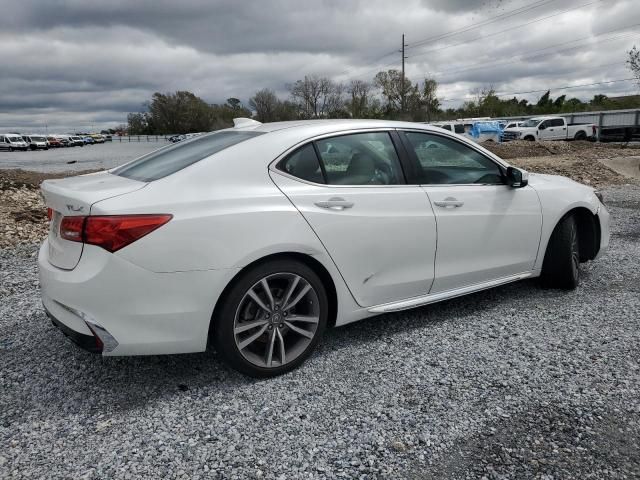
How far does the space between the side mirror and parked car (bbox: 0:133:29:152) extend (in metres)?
68.4

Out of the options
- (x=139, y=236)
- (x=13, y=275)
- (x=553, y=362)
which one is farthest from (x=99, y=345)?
(x=13, y=275)

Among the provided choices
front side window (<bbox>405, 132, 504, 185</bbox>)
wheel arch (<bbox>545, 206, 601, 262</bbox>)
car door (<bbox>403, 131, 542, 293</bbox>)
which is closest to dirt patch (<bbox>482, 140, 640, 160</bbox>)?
wheel arch (<bbox>545, 206, 601, 262</bbox>)

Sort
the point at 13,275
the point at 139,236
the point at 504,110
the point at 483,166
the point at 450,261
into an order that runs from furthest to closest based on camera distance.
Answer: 1. the point at 504,110
2. the point at 13,275
3. the point at 483,166
4. the point at 450,261
5. the point at 139,236

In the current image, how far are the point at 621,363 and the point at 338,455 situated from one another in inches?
79.8

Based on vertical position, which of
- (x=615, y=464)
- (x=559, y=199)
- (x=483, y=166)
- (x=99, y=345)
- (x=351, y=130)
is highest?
(x=351, y=130)

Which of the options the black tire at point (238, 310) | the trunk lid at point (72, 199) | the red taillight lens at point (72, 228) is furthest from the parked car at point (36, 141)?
the black tire at point (238, 310)

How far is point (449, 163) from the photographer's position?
412cm

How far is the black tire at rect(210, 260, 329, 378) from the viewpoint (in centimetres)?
293

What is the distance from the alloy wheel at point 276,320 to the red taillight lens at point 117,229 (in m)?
0.66

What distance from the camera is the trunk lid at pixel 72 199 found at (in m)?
2.80

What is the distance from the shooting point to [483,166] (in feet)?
13.7

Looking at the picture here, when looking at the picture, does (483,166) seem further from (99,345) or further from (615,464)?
(99,345)

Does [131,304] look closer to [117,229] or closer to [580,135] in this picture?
[117,229]

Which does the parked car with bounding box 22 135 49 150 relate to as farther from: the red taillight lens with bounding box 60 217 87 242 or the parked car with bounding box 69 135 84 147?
the red taillight lens with bounding box 60 217 87 242
